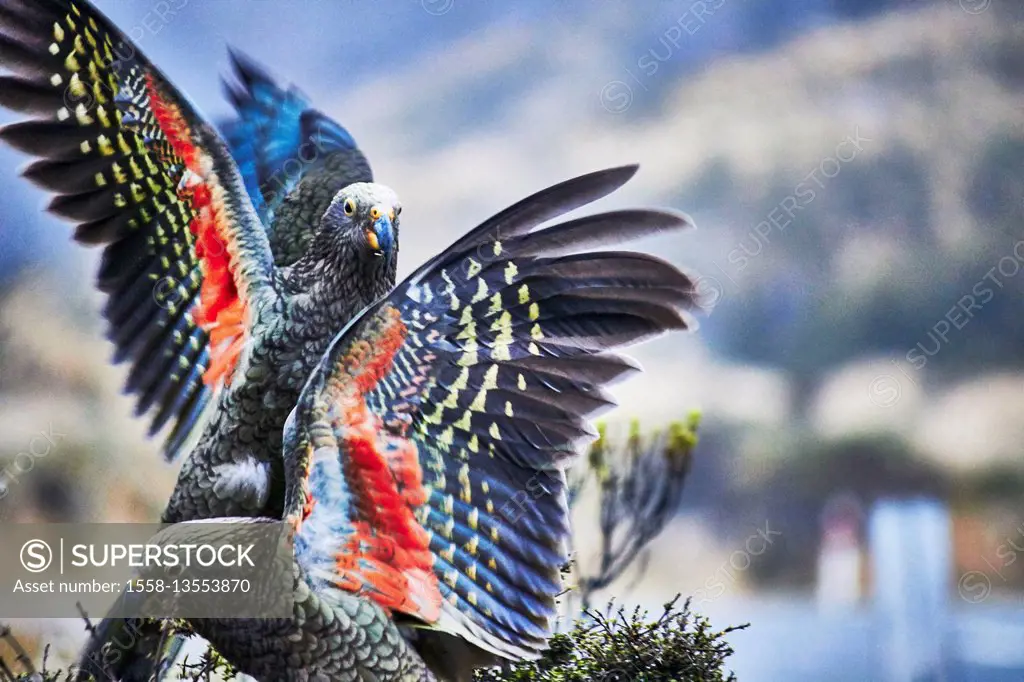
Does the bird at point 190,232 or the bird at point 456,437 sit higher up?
the bird at point 190,232

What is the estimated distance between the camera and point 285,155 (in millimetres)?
1799

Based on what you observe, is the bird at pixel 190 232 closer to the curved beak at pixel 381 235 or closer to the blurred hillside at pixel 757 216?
the curved beak at pixel 381 235

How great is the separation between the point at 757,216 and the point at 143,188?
114cm

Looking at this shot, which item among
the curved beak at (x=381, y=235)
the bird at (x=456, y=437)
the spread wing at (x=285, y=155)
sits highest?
the spread wing at (x=285, y=155)

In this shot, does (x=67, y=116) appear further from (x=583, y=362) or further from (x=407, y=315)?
(x=583, y=362)

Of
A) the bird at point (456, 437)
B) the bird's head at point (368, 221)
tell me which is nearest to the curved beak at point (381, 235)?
the bird's head at point (368, 221)

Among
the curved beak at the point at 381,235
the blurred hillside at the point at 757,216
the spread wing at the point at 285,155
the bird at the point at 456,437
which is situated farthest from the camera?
the blurred hillside at the point at 757,216

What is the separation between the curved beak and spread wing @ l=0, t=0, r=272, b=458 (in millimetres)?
216

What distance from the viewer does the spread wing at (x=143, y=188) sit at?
5.34ft

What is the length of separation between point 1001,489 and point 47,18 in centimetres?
191

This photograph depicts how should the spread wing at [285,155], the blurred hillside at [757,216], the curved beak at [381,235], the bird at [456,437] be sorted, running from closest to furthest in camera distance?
the bird at [456,437], the curved beak at [381,235], the spread wing at [285,155], the blurred hillside at [757,216]

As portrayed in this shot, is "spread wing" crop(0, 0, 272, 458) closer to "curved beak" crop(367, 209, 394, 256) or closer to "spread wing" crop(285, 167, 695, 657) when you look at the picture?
"curved beak" crop(367, 209, 394, 256)

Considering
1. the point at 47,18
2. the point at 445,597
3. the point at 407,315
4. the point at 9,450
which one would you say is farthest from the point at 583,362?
the point at 9,450

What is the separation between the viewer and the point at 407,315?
4.62 ft
